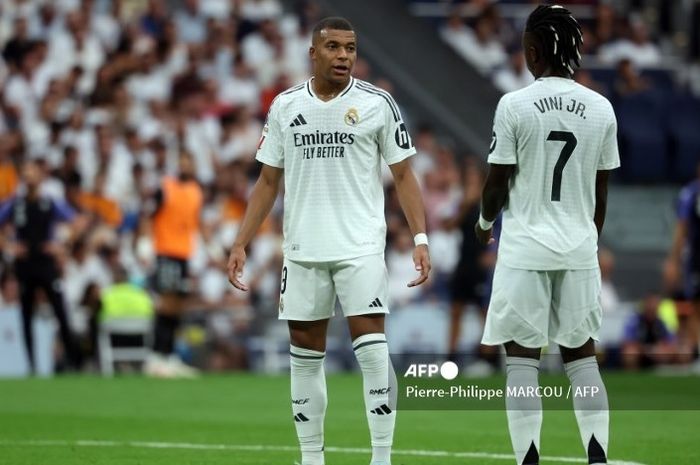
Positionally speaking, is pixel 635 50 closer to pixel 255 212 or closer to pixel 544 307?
pixel 255 212

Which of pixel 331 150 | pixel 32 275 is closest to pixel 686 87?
pixel 32 275

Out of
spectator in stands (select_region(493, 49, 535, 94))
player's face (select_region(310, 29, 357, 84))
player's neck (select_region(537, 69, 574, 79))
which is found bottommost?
spectator in stands (select_region(493, 49, 535, 94))

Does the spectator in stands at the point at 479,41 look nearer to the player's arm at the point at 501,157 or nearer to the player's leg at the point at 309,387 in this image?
the player's leg at the point at 309,387

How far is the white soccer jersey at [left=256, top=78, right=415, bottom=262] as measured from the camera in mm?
8797

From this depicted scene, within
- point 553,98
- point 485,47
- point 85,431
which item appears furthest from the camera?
point 485,47

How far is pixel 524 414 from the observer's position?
8.12 meters

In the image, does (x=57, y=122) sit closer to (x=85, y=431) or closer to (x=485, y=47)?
(x=485, y=47)

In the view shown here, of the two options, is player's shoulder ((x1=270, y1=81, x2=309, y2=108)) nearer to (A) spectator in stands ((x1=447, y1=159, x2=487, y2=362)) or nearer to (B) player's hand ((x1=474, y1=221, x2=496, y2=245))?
(B) player's hand ((x1=474, y1=221, x2=496, y2=245))

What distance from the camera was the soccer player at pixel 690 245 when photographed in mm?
18125

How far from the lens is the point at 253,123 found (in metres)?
23.5

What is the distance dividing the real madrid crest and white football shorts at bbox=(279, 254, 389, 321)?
2.48 feet

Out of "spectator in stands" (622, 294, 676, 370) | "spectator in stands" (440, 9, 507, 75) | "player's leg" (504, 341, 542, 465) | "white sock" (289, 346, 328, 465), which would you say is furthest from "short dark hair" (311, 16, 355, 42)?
"spectator in stands" (440, 9, 507, 75)

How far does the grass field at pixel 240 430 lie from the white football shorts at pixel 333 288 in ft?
4.75

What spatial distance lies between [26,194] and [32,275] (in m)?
1.02
